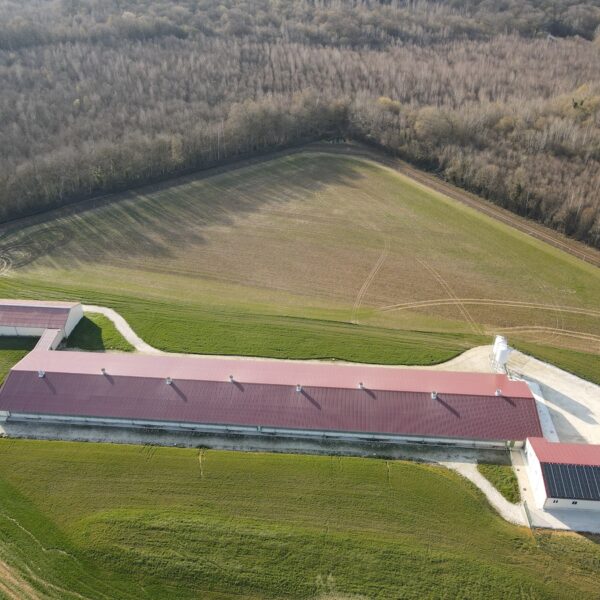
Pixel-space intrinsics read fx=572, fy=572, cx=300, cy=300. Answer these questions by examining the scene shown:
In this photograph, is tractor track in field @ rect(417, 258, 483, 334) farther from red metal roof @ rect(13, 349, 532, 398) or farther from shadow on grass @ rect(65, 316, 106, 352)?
shadow on grass @ rect(65, 316, 106, 352)

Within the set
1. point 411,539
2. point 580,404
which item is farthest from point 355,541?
point 580,404

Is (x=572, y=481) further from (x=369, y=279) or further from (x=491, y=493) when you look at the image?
(x=369, y=279)

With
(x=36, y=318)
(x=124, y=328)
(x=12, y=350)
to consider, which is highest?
(x=36, y=318)

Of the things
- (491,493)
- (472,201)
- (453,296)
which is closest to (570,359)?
(453,296)

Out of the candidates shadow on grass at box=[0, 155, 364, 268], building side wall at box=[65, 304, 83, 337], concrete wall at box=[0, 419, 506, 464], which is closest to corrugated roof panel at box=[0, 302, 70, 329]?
building side wall at box=[65, 304, 83, 337]

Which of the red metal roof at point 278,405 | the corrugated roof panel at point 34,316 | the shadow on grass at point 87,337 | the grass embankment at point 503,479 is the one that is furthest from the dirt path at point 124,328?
the grass embankment at point 503,479

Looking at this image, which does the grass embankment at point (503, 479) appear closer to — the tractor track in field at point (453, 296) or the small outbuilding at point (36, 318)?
the tractor track in field at point (453, 296)
